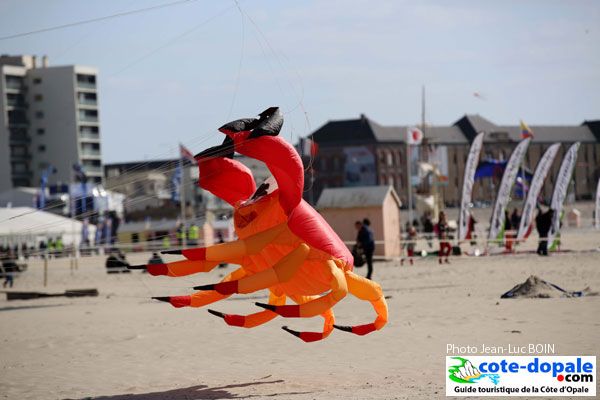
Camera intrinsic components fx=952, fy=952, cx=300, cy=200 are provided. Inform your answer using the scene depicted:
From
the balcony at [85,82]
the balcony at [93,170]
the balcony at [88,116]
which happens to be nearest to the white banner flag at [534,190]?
the balcony at [93,170]

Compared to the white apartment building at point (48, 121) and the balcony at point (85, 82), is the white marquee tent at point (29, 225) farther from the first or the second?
the balcony at point (85, 82)

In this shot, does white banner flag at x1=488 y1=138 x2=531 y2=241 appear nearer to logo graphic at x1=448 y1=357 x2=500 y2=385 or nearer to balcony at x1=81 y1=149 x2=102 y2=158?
logo graphic at x1=448 y1=357 x2=500 y2=385

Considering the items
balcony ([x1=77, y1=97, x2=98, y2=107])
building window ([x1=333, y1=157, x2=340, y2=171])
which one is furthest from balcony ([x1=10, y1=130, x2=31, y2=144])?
building window ([x1=333, y1=157, x2=340, y2=171])

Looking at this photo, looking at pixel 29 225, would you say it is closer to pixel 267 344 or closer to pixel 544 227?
pixel 544 227

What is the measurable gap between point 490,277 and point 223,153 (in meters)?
16.2

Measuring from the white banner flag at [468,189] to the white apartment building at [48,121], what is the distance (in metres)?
82.9

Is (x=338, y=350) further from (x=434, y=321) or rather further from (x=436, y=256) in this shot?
(x=436, y=256)

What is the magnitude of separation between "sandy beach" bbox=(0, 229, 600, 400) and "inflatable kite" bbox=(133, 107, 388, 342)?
1.04 meters

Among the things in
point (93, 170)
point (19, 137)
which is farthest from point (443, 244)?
point (19, 137)

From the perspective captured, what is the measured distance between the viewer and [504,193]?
37.8m

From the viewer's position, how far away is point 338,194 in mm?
40594

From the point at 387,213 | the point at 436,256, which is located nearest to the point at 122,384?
the point at 436,256

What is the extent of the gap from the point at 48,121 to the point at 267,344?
10538 centimetres

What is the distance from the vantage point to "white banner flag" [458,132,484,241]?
36.7 m
